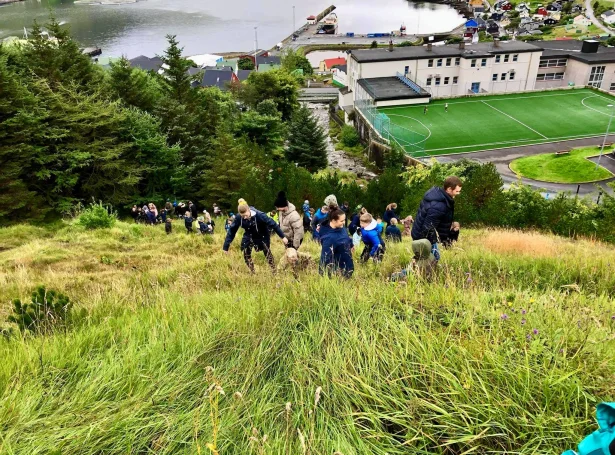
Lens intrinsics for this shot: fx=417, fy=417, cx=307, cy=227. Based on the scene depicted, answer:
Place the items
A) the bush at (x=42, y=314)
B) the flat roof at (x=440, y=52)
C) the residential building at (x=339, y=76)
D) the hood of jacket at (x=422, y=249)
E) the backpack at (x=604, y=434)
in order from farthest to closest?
the residential building at (x=339, y=76), the flat roof at (x=440, y=52), the hood of jacket at (x=422, y=249), the bush at (x=42, y=314), the backpack at (x=604, y=434)

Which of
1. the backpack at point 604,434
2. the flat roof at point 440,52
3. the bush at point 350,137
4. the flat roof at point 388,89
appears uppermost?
the flat roof at point 440,52

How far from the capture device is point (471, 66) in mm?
53625

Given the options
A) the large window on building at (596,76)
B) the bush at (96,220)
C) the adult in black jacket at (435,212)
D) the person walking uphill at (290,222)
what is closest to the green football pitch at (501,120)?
the large window on building at (596,76)

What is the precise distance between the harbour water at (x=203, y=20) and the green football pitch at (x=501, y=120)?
63.1 metres

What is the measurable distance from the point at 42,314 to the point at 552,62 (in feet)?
225

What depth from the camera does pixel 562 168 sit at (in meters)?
35.2

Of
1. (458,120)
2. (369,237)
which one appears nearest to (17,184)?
(369,237)

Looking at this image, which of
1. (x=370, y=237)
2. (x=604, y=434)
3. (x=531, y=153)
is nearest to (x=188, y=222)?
(x=370, y=237)

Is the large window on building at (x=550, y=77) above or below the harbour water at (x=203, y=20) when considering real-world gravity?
below

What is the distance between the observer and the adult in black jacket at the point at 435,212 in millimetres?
6293

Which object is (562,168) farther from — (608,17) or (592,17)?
(592,17)

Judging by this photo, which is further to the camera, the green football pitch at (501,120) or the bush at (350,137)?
the bush at (350,137)

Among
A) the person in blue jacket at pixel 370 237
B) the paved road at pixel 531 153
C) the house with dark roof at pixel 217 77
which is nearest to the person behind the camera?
the person in blue jacket at pixel 370 237

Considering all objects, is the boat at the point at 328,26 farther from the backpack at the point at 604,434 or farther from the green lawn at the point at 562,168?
the backpack at the point at 604,434
